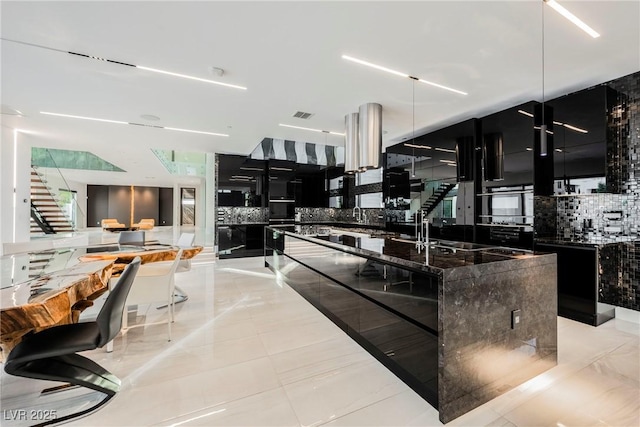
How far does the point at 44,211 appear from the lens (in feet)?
26.7

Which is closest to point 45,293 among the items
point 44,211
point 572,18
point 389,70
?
point 389,70

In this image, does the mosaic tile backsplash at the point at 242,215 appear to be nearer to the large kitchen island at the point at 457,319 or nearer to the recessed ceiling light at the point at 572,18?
the large kitchen island at the point at 457,319

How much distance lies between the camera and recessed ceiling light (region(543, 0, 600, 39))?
2163 mm

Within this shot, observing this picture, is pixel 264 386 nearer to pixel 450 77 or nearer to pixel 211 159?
pixel 450 77

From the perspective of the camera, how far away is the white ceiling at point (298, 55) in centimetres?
224

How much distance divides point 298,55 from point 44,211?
32.2 ft

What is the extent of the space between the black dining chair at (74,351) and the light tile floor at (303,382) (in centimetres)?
17

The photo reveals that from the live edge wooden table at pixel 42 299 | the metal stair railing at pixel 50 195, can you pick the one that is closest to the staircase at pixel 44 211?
the metal stair railing at pixel 50 195

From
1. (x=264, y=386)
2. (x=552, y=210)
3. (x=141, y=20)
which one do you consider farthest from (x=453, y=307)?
(x=552, y=210)

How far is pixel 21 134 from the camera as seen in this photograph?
17.9 ft

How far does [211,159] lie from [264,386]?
6.84 metres

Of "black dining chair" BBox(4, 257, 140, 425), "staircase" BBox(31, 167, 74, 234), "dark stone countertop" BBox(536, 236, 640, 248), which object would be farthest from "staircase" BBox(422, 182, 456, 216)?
"staircase" BBox(31, 167, 74, 234)

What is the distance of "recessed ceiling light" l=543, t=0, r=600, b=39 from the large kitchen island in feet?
6.60

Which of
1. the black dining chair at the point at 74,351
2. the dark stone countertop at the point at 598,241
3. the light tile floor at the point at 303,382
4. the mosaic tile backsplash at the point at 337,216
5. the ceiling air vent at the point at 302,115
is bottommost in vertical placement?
the light tile floor at the point at 303,382
